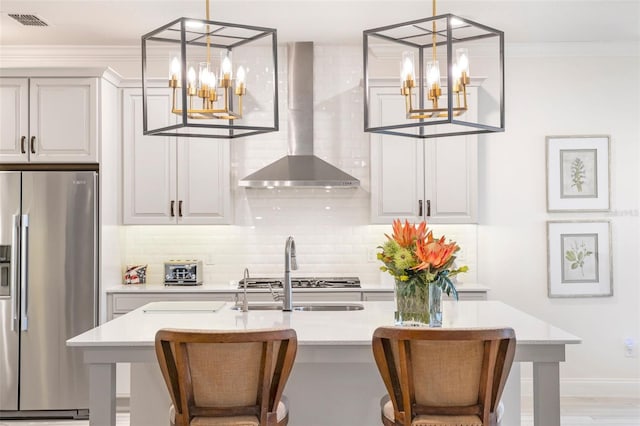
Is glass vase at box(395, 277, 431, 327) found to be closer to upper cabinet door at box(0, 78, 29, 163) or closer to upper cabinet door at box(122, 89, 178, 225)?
upper cabinet door at box(122, 89, 178, 225)

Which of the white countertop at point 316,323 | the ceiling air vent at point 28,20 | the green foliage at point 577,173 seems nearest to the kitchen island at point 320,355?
the white countertop at point 316,323

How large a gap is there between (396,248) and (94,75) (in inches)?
117

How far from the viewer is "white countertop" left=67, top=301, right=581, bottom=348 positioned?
8.69ft

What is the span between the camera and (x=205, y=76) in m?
2.63

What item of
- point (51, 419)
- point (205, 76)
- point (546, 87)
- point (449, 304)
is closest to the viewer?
point (205, 76)

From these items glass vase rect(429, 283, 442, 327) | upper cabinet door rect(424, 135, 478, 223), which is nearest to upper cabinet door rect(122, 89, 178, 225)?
upper cabinet door rect(424, 135, 478, 223)

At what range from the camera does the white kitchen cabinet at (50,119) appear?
4.71 metres

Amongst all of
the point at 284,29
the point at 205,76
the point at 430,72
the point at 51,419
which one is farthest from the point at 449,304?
the point at 51,419

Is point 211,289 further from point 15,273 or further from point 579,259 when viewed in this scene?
point 579,259

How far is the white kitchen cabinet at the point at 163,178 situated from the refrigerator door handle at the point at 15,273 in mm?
776

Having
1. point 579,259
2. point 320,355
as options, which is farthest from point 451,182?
Result: point 320,355

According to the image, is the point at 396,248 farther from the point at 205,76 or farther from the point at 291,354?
the point at 205,76

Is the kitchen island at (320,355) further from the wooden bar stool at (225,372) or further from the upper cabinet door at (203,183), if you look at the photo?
the upper cabinet door at (203,183)

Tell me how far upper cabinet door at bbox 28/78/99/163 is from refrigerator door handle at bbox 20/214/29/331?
1.78 feet
